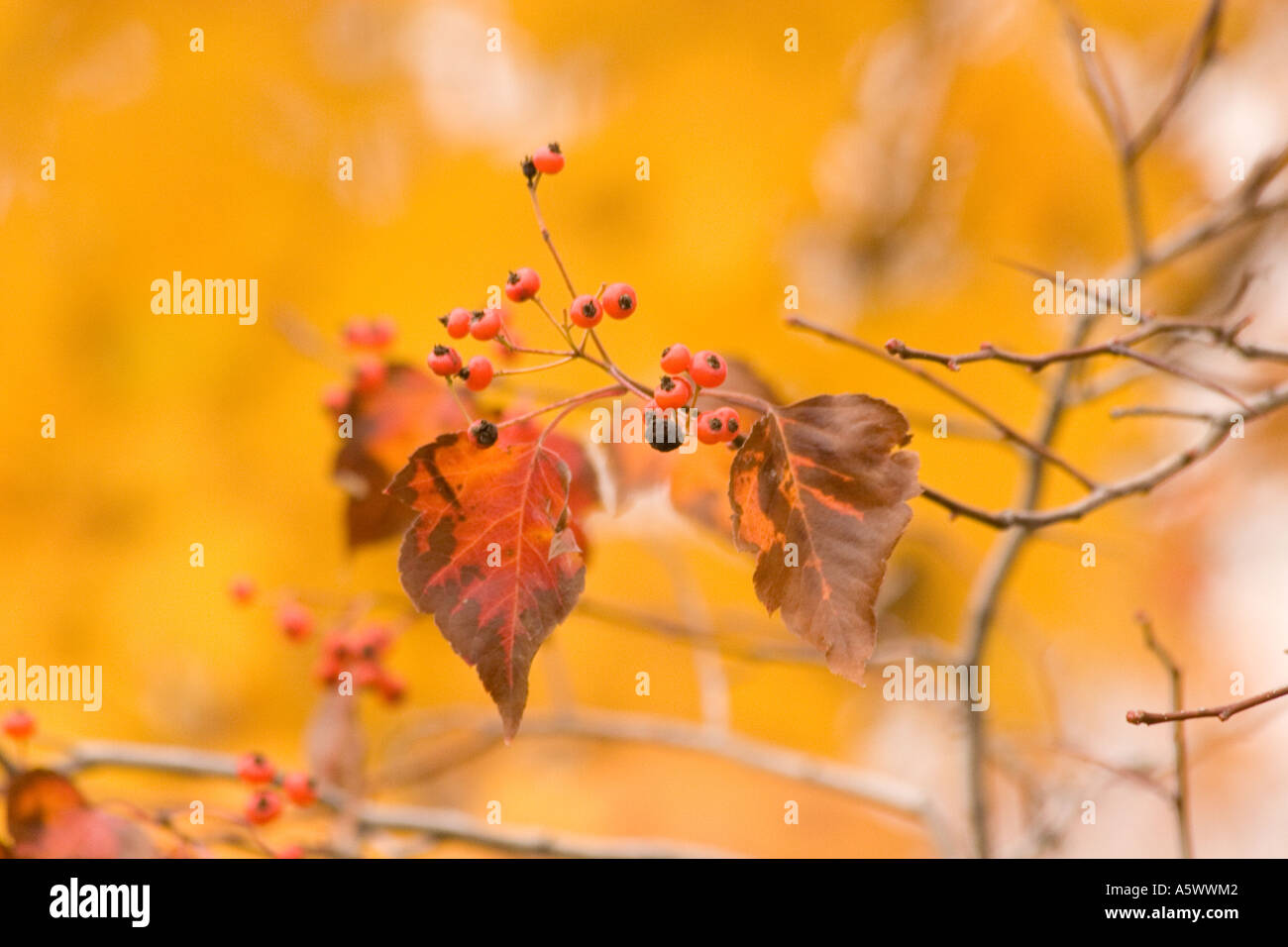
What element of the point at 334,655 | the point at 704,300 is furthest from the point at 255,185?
the point at 334,655

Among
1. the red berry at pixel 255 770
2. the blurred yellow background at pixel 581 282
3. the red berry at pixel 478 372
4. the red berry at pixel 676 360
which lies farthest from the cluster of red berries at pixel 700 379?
the blurred yellow background at pixel 581 282

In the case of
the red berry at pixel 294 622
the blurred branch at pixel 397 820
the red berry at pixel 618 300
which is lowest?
the blurred branch at pixel 397 820

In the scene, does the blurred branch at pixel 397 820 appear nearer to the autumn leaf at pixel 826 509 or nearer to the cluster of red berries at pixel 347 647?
the cluster of red berries at pixel 347 647

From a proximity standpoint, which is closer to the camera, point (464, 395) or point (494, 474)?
point (494, 474)

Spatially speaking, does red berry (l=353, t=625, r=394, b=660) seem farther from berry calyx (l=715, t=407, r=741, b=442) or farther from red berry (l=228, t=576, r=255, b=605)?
berry calyx (l=715, t=407, r=741, b=442)
